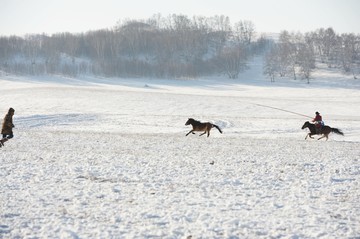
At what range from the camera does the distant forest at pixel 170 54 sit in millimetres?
110125

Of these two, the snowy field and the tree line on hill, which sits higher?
the tree line on hill

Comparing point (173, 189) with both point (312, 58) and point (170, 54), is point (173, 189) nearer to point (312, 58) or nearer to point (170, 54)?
point (312, 58)

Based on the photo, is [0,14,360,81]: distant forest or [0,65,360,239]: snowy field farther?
[0,14,360,81]: distant forest

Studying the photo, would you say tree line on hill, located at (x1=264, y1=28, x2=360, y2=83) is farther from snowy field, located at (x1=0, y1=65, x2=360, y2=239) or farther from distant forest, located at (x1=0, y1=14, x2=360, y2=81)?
snowy field, located at (x1=0, y1=65, x2=360, y2=239)

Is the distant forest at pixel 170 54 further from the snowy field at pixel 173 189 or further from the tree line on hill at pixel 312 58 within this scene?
the snowy field at pixel 173 189

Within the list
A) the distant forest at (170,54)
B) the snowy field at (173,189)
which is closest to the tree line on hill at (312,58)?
the distant forest at (170,54)

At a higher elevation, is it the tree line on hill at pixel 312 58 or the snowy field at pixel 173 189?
the tree line on hill at pixel 312 58

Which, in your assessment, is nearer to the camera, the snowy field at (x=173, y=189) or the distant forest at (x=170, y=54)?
the snowy field at (x=173, y=189)

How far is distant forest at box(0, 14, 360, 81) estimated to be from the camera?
110 m

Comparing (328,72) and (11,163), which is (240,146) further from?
(328,72)

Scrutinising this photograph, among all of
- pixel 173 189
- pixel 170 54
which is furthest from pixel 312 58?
pixel 173 189

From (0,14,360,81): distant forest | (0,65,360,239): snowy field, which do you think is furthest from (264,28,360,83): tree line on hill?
(0,65,360,239): snowy field

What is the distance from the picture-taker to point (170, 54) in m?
134

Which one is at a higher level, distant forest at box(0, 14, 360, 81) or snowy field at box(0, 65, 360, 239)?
distant forest at box(0, 14, 360, 81)
